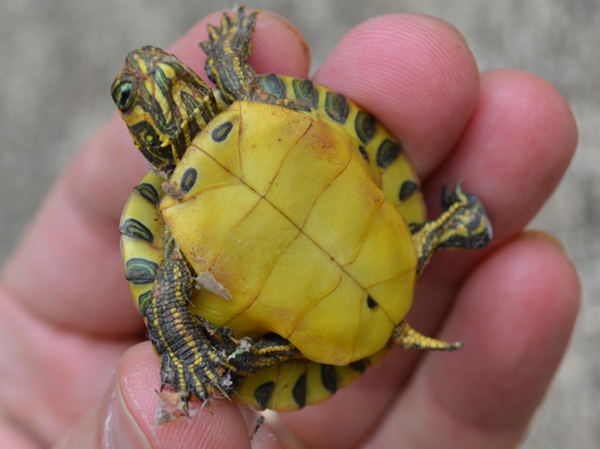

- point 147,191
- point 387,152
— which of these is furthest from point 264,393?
point 387,152

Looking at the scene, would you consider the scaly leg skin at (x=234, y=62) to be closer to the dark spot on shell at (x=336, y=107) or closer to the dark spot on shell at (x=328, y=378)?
the dark spot on shell at (x=336, y=107)

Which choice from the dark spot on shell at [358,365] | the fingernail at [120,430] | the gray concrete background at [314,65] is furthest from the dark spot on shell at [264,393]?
the gray concrete background at [314,65]

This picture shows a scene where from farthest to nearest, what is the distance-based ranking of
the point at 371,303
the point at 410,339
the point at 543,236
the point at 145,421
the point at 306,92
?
the point at 543,236, the point at 306,92, the point at 410,339, the point at 371,303, the point at 145,421

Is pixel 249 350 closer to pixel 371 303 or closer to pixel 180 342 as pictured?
pixel 180 342

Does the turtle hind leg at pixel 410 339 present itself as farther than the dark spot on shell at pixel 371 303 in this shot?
Yes

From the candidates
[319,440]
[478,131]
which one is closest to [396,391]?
[319,440]

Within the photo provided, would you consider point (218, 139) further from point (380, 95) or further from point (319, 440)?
point (319, 440)
